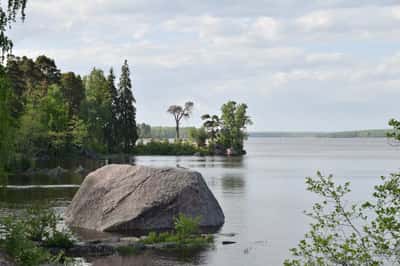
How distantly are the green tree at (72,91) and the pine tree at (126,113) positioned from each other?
269 inches

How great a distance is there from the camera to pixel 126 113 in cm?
11619

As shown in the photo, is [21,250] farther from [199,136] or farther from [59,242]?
[199,136]

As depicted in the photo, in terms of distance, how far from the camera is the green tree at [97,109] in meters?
110

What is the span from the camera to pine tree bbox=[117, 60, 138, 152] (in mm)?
116188

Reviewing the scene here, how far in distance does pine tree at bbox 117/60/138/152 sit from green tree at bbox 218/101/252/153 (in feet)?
69.5

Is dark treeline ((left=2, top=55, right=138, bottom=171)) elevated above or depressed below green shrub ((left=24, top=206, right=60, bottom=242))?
above

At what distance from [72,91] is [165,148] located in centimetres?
2285

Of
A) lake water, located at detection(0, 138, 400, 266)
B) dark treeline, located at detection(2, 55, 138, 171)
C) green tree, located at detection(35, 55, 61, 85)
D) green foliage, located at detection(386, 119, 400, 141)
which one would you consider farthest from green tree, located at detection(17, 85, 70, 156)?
green foliage, located at detection(386, 119, 400, 141)

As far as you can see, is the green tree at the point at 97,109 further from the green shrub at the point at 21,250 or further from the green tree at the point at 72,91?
the green shrub at the point at 21,250

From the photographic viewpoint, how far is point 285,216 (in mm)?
34125

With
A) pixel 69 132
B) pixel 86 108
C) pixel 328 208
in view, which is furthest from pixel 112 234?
pixel 86 108

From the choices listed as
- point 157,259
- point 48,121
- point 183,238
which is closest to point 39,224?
point 157,259

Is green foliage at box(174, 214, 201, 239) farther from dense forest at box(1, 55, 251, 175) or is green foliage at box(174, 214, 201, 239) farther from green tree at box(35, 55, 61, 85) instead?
green tree at box(35, 55, 61, 85)

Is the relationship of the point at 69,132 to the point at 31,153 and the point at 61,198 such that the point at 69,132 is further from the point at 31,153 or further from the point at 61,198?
the point at 61,198
